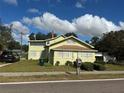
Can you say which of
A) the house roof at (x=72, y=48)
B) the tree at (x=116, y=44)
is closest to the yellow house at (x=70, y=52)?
the house roof at (x=72, y=48)

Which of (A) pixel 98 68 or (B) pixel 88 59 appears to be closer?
(A) pixel 98 68

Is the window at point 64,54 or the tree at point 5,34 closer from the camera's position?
the window at point 64,54

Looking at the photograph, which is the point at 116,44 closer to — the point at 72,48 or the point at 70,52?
the point at 72,48

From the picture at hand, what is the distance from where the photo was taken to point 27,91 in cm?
1364

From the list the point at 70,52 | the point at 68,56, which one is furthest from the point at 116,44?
the point at 68,56

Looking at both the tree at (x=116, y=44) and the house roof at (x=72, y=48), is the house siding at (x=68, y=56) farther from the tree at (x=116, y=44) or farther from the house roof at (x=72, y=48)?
the tree at (x=116, y=44)

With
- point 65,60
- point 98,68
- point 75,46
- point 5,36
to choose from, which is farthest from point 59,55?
point 5,36

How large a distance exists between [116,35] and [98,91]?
6607 cm

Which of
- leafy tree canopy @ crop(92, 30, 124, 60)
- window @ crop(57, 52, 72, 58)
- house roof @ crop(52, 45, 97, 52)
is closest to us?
window @ crop(57, 52, 72, 58)

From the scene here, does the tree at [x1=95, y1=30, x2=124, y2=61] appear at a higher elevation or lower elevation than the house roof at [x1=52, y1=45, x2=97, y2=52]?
higher

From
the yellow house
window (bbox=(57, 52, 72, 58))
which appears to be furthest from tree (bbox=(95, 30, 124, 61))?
window (bbox=(57, 52, 72, 58))

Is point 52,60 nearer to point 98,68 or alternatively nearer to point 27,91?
point 98,68

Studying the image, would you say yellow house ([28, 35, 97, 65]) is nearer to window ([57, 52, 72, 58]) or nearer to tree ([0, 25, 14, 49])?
window ([57, 52, 72, 58])

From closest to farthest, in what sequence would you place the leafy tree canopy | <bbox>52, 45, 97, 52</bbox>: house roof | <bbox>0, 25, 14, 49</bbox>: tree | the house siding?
the house siding → <bbox>52, 45, 97, 52</bbox>: house roof → <bbox>0, 25, 14, 49</bbox>: tree → the leafy tree canopy
